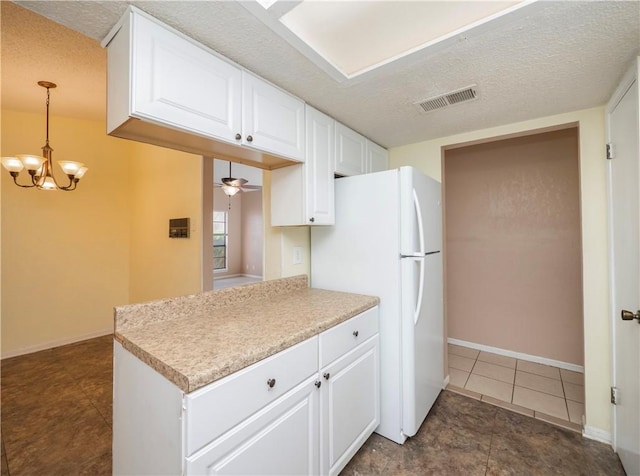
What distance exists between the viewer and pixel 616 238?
5.40 feet

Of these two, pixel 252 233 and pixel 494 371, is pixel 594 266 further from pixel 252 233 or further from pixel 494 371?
pixel 252 233

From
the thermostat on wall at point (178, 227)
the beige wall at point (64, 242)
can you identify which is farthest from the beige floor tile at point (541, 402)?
the beige wall at point (64, 242)

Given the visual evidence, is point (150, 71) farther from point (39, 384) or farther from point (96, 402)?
point (39, 384)

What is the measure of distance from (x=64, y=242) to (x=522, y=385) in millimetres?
4796

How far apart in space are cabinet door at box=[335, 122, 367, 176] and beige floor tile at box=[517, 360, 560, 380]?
8.17 ft

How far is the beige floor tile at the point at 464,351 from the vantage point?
3015 millimetres

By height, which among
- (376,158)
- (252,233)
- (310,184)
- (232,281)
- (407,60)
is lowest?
(232,281)

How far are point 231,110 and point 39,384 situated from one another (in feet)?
9.36

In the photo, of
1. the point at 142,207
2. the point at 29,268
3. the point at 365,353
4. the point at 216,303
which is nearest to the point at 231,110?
the point at 216,303

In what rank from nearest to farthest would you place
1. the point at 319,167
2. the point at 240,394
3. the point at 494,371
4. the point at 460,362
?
1. the point at 240,394
2. the point at 319,167
3. the point at 494,371
4. the point at 460,362

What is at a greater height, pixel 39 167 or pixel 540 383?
pixel 39 167

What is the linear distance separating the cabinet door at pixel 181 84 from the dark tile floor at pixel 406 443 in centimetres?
189

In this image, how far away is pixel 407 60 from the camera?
1.34 m

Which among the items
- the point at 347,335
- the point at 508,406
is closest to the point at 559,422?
the point at 508,406
